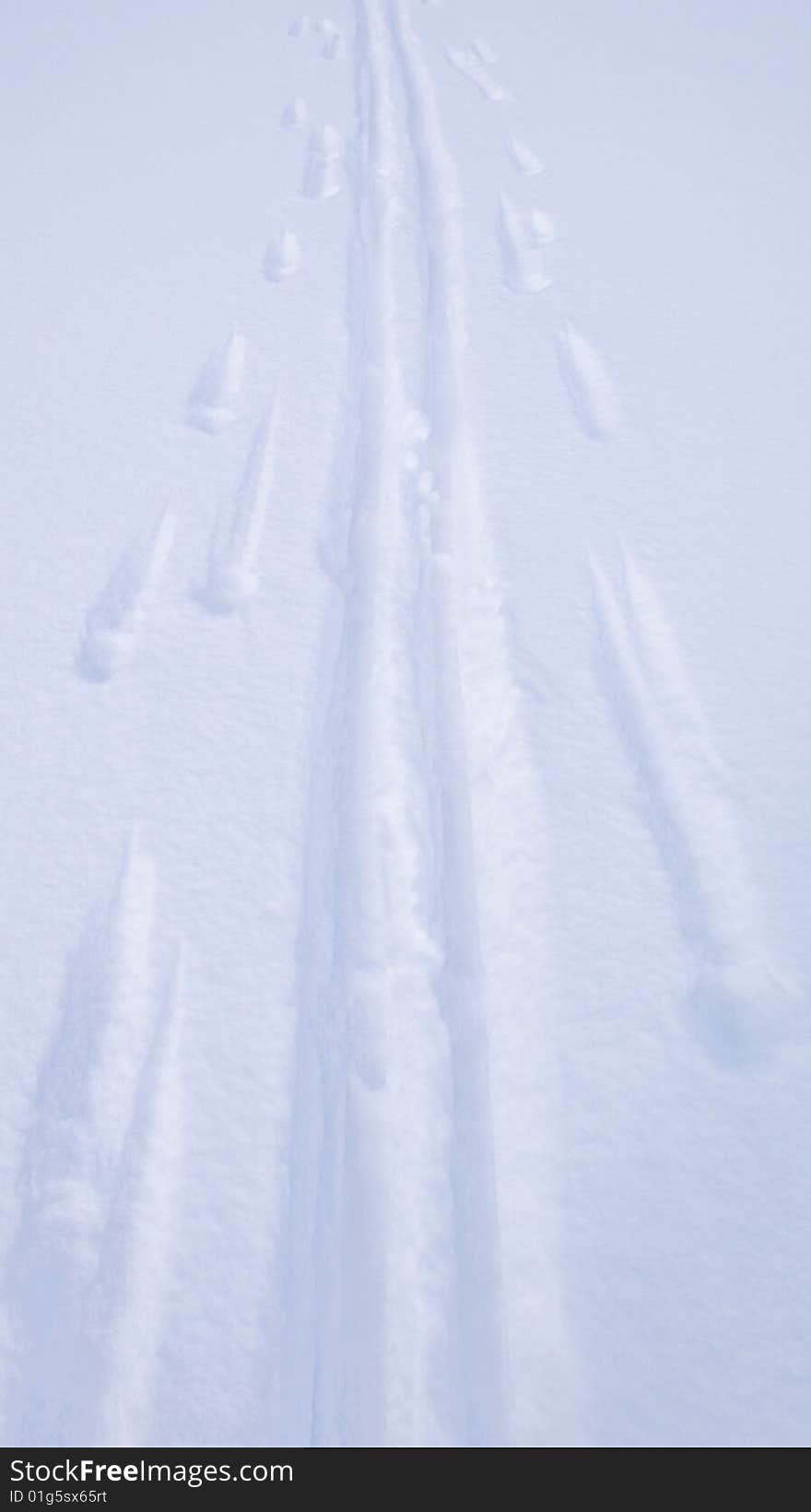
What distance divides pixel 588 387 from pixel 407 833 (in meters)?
1.58

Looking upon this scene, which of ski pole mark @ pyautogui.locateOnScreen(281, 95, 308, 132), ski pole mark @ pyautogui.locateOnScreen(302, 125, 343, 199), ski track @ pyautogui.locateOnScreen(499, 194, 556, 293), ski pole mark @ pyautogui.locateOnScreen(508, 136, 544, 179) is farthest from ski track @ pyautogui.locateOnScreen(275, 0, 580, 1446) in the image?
ski pole mark @ pyautogui.locateOnScreen(281, 95, 308, 132)

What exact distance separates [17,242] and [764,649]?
9.18 ft

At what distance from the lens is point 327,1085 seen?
1245 millimetres

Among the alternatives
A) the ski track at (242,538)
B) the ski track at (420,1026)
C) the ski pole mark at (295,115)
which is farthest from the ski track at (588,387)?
the ski pole mark at (295,115)

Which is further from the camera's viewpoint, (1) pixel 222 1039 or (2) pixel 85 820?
(2) pixel 85 820

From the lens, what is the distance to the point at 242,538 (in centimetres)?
204

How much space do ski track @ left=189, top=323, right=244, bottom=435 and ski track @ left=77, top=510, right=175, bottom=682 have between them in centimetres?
45

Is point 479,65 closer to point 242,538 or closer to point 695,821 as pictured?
point 242,538

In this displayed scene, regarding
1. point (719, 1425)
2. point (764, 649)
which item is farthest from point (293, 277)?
point (719, 1425)

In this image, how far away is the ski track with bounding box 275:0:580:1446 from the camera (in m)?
1.05

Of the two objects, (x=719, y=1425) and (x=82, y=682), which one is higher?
(x=82, y=682)

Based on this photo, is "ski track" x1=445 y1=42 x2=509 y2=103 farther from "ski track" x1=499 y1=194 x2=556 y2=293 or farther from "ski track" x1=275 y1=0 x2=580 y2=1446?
"ski track" x1=275 y1=0 x2=580 y2=1446

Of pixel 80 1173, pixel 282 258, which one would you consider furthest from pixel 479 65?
pixel 80 1173

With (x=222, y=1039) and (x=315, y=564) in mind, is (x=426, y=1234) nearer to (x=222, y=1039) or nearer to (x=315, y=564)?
(x=222, y=1039)
